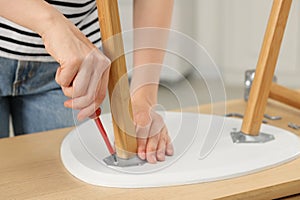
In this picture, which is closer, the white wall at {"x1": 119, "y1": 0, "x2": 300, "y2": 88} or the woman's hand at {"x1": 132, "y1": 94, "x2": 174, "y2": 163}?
the woman's hand at {"x1": 132, "y1": 94, "x2": 174, "y2": 163}

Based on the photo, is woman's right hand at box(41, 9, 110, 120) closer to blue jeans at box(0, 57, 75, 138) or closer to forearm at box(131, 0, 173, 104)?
forearm at box(131, 0, 173, 104)

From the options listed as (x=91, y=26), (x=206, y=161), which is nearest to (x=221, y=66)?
(x=91, y=26)

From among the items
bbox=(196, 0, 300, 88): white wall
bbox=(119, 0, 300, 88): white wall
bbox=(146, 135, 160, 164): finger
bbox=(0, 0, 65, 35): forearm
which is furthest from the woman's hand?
bbox=(196, 0, 300, 88): white wall

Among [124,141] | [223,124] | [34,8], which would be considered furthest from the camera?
[223,124]

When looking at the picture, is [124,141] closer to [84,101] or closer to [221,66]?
[84,101]

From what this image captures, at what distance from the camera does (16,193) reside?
724mm

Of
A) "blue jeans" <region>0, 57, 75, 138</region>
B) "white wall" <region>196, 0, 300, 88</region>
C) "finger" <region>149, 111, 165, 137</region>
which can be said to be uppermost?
"finger" <region>149, 111, 165, 137</region>

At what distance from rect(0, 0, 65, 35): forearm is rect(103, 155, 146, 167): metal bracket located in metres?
0.21

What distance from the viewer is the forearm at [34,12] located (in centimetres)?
67

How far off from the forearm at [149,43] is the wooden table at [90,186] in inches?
6.4

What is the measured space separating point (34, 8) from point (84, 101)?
0.12 meters

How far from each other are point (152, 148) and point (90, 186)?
0.39 feet

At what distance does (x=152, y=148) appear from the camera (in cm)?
82

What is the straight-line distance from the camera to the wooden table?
2.33 ft
